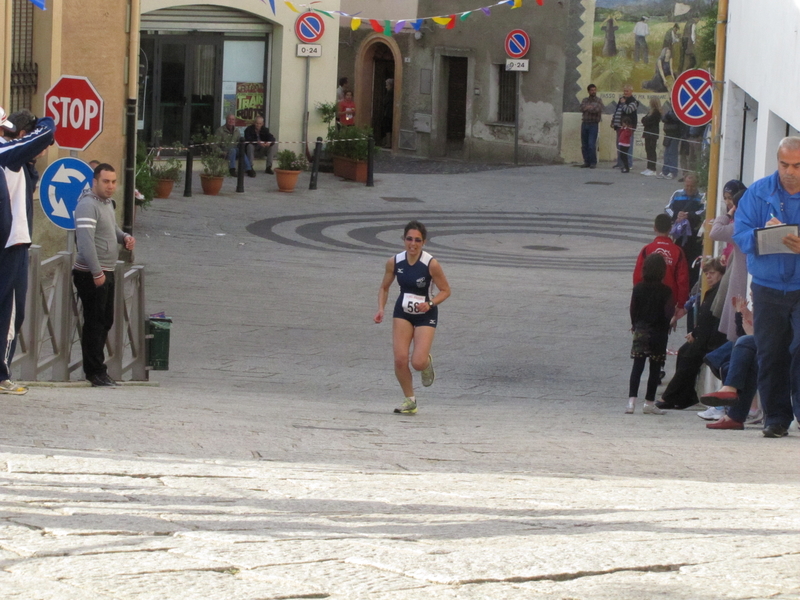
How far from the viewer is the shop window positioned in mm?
32938

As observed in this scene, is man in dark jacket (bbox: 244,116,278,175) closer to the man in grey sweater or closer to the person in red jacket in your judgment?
the person in red jacket

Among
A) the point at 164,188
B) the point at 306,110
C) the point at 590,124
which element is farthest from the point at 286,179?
the point at 590,124

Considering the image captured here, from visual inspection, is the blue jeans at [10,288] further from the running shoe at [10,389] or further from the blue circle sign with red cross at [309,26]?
the blue circle sign with red cross at [309,26]

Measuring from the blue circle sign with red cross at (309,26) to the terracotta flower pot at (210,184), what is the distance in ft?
19.6

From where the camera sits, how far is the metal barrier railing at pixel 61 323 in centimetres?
837

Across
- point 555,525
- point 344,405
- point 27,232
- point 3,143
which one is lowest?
point 344,405

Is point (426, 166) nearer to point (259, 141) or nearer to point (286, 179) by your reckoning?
point (259, 141)

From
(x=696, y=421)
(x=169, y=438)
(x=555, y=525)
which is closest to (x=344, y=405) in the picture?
(x=696, y=421)

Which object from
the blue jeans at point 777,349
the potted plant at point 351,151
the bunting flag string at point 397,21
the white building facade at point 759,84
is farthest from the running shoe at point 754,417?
the potted plant at point 351,151

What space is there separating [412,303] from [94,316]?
222 cm

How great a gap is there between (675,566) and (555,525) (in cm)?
77

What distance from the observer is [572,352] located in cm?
1219

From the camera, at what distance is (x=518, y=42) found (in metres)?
31.6

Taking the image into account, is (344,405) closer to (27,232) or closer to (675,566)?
(27,232)
